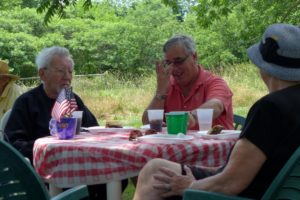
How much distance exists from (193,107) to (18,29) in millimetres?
21983

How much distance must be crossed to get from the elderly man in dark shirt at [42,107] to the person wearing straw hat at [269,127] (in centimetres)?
155

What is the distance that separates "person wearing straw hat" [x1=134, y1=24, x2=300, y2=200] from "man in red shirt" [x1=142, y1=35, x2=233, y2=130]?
1632 mm

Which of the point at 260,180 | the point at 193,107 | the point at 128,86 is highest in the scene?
the point at 260,180

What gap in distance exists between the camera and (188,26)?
27.2 metres

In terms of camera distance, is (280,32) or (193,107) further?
(193,107)

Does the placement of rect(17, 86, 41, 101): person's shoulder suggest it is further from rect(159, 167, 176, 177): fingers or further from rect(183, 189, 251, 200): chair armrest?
rect(183, 189, 251, 200): chair armrest

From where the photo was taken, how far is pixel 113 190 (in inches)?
107

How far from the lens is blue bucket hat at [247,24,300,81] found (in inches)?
87.7

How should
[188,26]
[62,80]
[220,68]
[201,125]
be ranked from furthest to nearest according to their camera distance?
[188,26] → [220,68] → [62,80] → [201,125]

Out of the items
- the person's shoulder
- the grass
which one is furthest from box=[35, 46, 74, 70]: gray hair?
the grass

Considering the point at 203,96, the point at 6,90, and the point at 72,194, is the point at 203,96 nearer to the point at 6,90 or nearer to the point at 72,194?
the point at 6,90

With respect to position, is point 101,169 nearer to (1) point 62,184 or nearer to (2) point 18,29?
(1) point 62,184

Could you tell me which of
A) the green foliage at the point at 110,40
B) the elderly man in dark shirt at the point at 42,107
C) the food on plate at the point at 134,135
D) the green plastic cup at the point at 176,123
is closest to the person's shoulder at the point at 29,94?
the elderly man in dark shirt at the point at 42,107

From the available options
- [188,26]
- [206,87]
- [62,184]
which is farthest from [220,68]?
[62,184]
